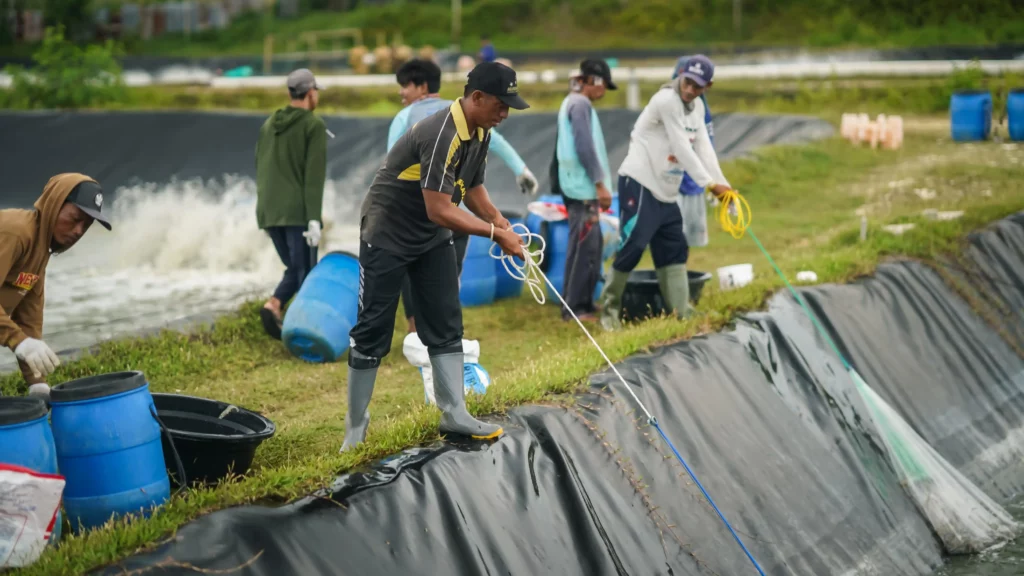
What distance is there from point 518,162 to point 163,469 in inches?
172

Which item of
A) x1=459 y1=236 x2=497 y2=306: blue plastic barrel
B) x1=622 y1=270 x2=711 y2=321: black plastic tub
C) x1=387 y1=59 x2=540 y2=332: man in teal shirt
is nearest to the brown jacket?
x1=387 y1=59 x2=540 y2=332: man in teal shirt

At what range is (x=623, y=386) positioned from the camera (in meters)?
6.77

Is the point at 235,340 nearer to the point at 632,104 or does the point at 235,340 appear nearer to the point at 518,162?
the point at 518,162

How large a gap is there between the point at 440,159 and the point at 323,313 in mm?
3267

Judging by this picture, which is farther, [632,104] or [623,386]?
[632,104]

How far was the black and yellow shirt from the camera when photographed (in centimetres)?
545

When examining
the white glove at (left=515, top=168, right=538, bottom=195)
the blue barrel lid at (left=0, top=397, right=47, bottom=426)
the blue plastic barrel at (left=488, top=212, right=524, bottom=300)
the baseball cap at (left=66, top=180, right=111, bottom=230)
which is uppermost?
the baseball cap at (left=66, top=180, right=111, bottom=230)

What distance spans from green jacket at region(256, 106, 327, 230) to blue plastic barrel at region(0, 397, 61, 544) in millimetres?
4401

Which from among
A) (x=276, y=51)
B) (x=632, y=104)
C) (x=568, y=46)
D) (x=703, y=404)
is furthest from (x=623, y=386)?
(x=276, y=51)

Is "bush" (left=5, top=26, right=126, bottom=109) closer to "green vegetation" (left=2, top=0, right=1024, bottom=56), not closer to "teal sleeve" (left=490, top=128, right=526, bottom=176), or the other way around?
"teal sleeve" (left=490, top=128, right=526, bottom=176)

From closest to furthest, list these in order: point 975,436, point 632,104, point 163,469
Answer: point 163,469
point 975,436
point 632,104

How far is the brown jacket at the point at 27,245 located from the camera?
510 centimetres

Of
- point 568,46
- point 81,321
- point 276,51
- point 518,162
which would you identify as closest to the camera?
point 518,162

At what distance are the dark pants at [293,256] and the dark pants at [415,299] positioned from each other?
326 cm
